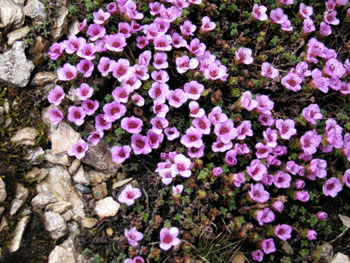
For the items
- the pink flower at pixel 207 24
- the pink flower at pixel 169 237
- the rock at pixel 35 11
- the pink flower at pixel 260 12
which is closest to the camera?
the pink flower at pixel 169 237

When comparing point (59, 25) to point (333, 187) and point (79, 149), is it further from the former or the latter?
point (333, 187)

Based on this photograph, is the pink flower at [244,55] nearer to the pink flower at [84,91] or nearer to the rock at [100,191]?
the pink flower at [84,91]

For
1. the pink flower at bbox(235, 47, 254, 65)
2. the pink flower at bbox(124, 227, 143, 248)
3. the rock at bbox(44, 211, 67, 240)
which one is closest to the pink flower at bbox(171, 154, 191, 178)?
the pink flower at bbox(124, 227, 143, 248)

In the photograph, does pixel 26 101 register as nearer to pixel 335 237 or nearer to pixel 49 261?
pixel 49 261

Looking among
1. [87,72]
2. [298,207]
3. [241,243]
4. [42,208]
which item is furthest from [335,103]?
[42,208]

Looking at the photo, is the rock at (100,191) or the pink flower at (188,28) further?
the pink flower at (188,28)

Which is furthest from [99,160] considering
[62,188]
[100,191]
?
[62,188]

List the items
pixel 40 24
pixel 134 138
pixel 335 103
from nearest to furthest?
pixel 134 138 < pixel 40 24 < pixel 335 103

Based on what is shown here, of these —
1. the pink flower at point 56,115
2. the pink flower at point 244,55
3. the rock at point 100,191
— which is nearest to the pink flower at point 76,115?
the pink flower at point 56,115
